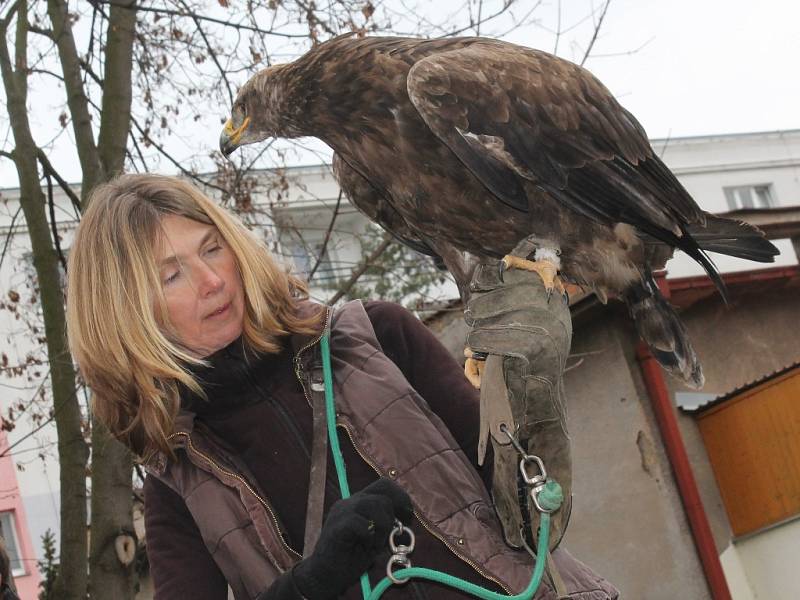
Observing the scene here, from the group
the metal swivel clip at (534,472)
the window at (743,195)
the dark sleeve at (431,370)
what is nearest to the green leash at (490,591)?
the metal swivel clip at (534,472)

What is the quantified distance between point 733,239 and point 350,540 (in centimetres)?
153

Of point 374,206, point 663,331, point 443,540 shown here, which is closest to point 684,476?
point 663,331

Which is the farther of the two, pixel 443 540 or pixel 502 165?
pixel 502 165

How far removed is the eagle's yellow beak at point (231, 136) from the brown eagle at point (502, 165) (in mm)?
272

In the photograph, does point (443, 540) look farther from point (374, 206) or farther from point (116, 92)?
point (116, 92)

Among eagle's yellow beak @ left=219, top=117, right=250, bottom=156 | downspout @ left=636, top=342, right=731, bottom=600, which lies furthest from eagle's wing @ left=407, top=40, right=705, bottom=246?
downspout @ left=636, top=342, right=731, bottom=600

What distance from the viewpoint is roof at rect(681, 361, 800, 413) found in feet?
23.1

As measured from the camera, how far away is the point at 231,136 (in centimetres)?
312

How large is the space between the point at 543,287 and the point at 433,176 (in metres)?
0.46

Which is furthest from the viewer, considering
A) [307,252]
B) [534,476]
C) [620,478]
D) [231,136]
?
[307,252]

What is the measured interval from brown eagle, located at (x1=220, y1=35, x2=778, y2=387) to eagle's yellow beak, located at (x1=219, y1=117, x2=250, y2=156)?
10.7 inches

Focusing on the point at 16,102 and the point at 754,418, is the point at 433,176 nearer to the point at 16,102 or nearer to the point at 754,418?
the point at 16,102

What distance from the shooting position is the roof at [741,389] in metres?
7.05

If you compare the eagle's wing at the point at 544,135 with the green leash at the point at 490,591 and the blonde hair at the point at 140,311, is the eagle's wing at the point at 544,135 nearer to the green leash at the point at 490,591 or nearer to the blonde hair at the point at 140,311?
the blonde hair at the point at 140,311
